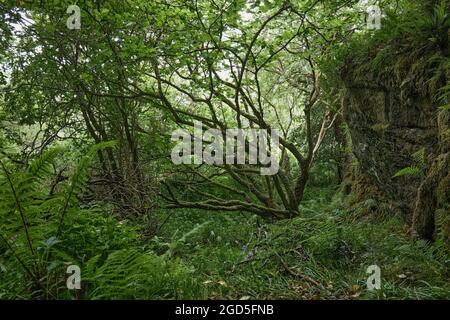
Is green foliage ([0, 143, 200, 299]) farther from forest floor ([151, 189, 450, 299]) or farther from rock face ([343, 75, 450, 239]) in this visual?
rock face ([343, 75, 450, 239])

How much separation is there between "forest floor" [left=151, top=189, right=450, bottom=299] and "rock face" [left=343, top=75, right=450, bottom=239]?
40 centimetres

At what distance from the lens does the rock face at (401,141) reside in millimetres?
3797

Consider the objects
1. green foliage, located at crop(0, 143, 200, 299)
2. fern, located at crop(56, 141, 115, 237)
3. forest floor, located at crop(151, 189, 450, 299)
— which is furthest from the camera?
forest floor, located at crop(151, 189, 450, 299)

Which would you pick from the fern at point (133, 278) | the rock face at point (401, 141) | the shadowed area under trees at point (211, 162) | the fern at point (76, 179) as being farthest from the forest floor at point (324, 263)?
the fern at point (76, 179)

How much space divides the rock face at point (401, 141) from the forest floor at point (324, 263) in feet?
1.32

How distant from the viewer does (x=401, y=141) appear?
439 centimetres

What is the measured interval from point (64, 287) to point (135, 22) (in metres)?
3.64

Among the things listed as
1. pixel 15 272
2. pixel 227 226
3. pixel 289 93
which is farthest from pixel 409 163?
pixel 289 93

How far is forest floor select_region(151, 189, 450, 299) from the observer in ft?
9.70

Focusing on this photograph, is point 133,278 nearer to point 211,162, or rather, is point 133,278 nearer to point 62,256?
point 62,256

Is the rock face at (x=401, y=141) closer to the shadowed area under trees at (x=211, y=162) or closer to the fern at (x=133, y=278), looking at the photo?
the shadowed area under trees at (x=211, y=162)

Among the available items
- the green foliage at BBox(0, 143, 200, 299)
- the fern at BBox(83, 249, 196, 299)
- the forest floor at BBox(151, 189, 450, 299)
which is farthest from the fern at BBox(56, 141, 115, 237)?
the forest floor at BBox(151, 189, 450, 299)

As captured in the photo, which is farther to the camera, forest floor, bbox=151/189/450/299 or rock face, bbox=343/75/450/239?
rock face, bbox=343/75/450/239
